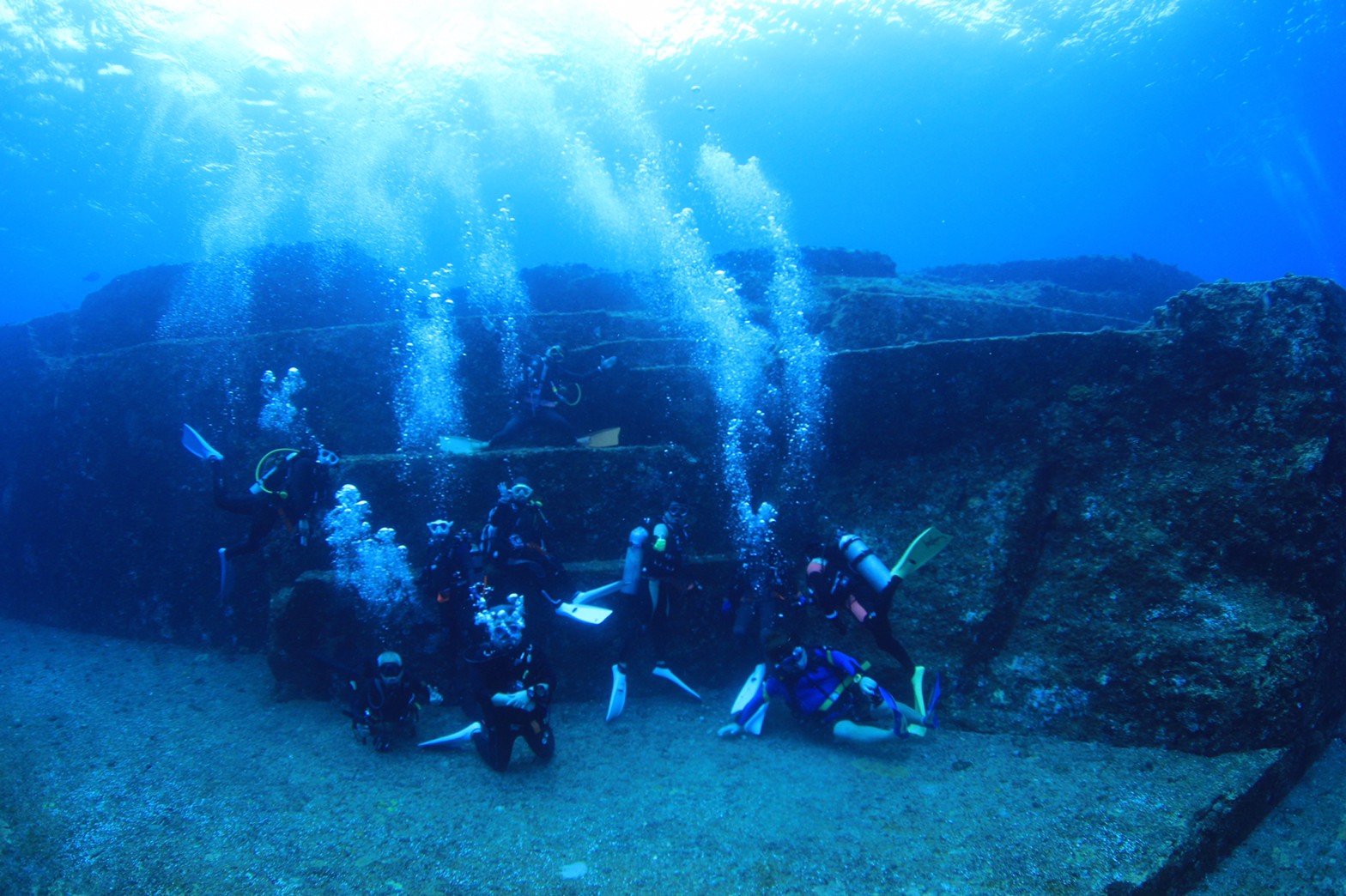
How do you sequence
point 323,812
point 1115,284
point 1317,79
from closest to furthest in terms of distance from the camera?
1. point 323,812
2. point 1115,284
3. point 1317,79

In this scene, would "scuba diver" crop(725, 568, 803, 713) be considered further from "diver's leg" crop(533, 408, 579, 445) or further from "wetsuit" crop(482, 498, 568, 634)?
"diver's leg" crop(533, 408, 579, 445)

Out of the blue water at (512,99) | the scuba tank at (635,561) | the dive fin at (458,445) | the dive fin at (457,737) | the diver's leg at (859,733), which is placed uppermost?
the blue water at (512,99)

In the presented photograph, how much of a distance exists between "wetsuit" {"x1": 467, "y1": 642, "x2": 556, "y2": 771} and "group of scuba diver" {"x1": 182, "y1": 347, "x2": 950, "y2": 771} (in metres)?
0.01

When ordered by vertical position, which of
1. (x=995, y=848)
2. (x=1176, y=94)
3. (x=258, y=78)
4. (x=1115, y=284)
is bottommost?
(x=995, y=848)

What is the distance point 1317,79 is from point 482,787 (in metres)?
71.8

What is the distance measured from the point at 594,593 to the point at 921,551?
10.8ft

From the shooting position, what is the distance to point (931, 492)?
629 centimetres

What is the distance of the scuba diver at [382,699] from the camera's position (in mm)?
5000

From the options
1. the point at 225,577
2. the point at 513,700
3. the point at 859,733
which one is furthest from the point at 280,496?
the point at 859,733

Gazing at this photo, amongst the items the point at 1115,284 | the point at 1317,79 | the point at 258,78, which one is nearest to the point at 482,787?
the point at 1115,284

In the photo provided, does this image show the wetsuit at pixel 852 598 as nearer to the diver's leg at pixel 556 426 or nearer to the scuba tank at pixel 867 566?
the scuba tank at pixel 867 566

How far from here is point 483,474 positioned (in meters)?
6.58

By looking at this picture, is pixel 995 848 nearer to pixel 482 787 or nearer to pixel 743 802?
pixel 743 802

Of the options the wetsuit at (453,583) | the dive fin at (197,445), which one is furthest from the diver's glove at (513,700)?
the dive fin at (197,445)
